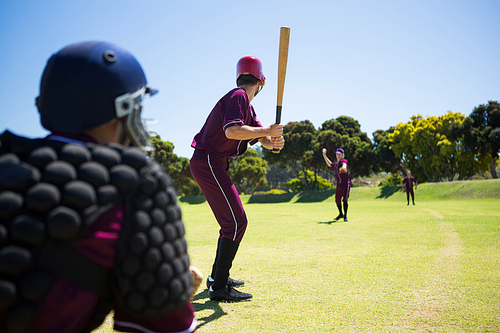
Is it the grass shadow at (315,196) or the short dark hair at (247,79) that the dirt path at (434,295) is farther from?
the grass shadow at (315,196)

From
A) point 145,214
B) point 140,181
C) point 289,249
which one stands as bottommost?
point 289,249

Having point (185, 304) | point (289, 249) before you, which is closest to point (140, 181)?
point (185, 304)

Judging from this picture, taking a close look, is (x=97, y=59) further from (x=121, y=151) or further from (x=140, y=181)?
(x=140, y=181)

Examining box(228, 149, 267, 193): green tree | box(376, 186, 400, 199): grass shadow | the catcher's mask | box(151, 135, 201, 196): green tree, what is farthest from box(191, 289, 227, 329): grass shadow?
box(228, 149, 267, 193): green tree

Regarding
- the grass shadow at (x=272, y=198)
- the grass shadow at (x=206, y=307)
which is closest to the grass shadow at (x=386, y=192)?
the grass shadow at (x=272, y=198)

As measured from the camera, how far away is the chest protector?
1.04 meters

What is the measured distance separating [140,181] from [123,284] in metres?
0.33

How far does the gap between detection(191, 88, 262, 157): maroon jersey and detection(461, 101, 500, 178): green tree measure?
39056 millimetres

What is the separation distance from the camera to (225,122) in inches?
128

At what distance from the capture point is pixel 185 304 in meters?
1.26

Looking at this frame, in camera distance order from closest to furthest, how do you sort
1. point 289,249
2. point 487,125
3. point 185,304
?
point 185,304 < point 289,249 < point 487,125

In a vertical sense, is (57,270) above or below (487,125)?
below

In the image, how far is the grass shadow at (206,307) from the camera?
306 centimetres

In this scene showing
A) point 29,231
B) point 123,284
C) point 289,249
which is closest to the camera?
point 29,231
